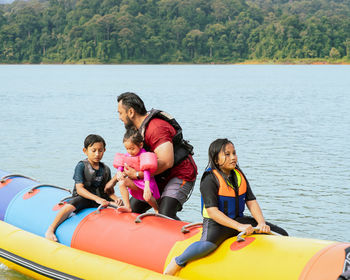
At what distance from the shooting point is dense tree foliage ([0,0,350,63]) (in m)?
81.2

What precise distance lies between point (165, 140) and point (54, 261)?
46.5 inches

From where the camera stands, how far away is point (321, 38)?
258 ft

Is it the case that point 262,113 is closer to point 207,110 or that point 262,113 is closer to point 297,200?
point 207,110

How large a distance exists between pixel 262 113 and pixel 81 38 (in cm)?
6827

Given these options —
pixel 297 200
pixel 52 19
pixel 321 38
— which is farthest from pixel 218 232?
pixel 52 19

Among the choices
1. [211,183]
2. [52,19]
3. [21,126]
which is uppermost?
[52,19]

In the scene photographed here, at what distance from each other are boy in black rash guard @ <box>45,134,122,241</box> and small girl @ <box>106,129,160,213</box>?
0.19 m

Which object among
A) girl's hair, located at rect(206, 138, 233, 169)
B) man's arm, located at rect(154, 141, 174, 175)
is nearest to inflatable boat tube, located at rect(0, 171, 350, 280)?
man's arm, located at rect(154, 141, 174, 175)

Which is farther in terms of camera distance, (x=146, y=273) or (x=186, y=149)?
(x=186, y=149)

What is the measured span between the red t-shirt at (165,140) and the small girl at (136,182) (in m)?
0.08

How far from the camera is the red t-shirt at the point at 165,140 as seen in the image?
434 centimetres

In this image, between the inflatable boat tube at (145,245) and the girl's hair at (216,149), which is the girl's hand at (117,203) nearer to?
the inflatable boat tube at (145,245)

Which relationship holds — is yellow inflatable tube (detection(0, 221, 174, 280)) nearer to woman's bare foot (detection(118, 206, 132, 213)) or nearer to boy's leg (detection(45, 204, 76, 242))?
boy's leg (detection(45, 204, 76, 242))

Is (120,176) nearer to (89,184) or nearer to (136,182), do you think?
(136,182)
